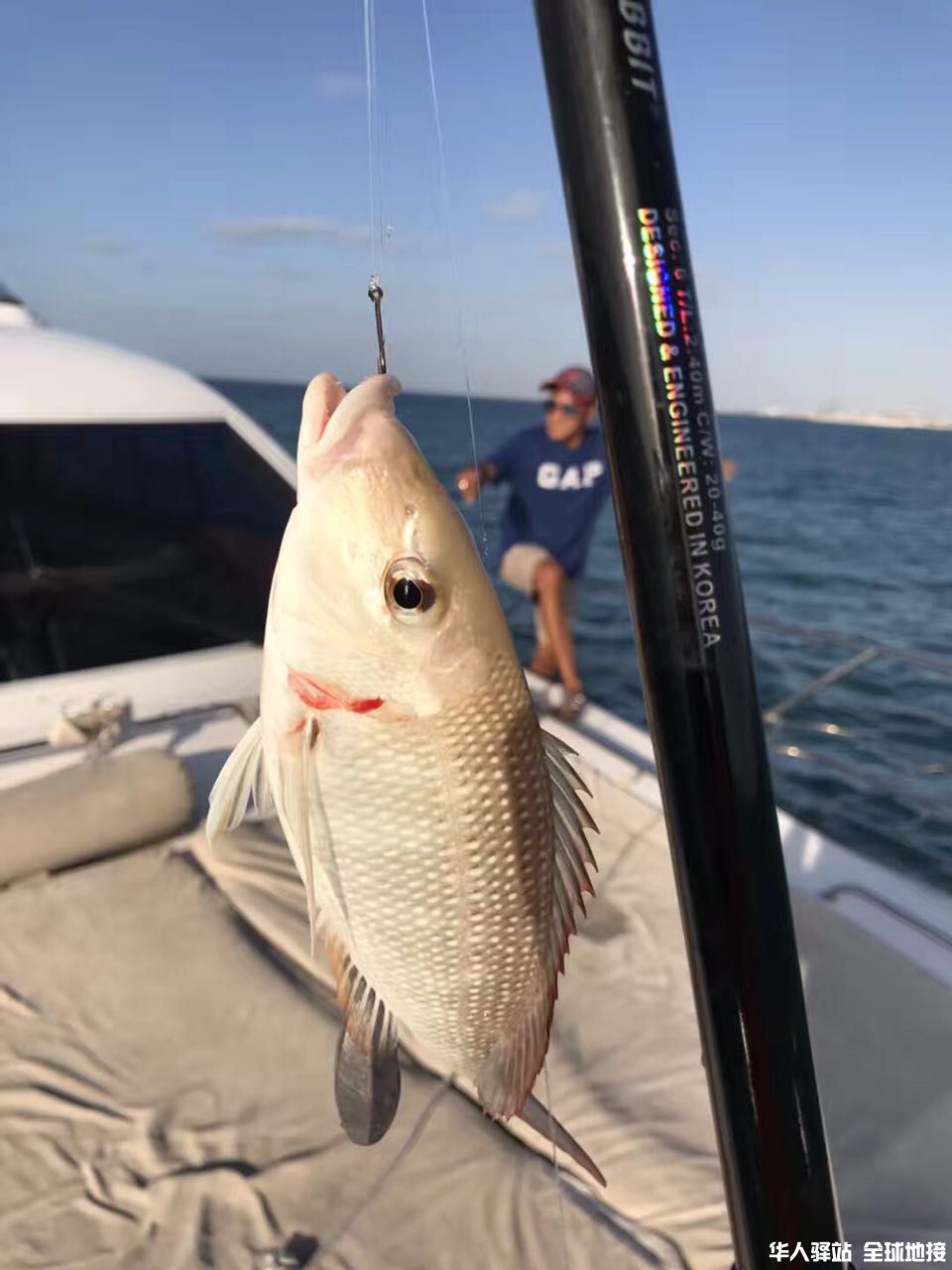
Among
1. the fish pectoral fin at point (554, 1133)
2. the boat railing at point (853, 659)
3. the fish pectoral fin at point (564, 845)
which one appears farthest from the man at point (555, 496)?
the fish pectoral fin at point (564, 845)

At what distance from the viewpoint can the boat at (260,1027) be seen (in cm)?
175

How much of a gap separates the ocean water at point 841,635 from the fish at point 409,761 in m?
0.18

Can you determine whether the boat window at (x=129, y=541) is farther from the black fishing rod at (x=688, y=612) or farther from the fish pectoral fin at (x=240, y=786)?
the black fishing rod at (x=688, y=612)

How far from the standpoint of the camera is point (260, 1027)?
87.4 inches

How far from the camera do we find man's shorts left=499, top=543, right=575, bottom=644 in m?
4.90

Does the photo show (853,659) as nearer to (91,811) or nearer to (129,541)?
(91,811)

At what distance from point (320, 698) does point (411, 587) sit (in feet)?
0.56

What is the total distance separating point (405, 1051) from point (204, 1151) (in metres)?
0.53

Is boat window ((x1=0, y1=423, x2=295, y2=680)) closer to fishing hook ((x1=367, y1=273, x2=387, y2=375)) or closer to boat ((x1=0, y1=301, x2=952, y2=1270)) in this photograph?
boat ((x1=0, y1=301, x2=952, y2=1270))

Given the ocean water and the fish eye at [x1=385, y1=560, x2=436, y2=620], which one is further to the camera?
the ocean water

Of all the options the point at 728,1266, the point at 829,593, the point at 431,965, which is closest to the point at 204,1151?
the point at 728,1266

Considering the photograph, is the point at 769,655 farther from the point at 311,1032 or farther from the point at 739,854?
the point at 739,854

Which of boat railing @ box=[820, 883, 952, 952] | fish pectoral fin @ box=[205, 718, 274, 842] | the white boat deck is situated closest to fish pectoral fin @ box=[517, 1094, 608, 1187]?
fish pectoral fin @ box=[205, 718, 274, 842]

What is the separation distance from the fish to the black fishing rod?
16cm
